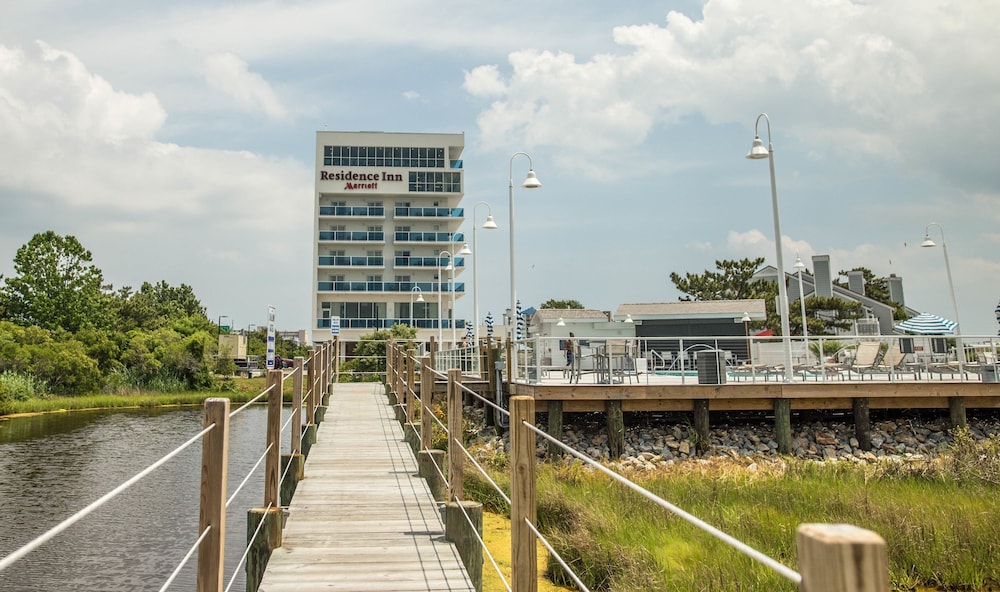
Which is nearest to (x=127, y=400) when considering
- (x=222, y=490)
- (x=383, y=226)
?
(x=383, y=226)

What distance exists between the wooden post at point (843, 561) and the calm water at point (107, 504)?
32.5 ft

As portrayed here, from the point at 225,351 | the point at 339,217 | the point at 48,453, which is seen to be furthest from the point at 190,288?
the point at 48,453

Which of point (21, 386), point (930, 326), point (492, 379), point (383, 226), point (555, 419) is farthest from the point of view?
point (383, 226)

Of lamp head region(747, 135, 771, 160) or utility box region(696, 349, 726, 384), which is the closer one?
utility box region(696, 349, 726, 384)

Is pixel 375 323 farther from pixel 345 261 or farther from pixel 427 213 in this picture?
pixel 427 213

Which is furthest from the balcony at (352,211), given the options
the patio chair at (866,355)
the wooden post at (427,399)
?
the wooden post at (427,399)

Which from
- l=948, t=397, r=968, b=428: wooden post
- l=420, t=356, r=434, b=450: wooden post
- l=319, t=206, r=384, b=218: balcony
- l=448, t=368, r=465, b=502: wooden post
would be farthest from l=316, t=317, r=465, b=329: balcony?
l=448, t=368, r=465, b=502: wooden post

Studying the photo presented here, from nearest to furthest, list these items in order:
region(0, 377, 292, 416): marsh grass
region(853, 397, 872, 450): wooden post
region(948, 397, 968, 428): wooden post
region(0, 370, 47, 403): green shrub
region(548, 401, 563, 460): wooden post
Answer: region(548, 401, 563, 460): wooden post → region(853, 397, 872, 450): wooden post → region(948, 397, 968, 428): wooden post → region(0, 377, 292, 416): marsh grass → region(0, 370, 47, 403): green shrub

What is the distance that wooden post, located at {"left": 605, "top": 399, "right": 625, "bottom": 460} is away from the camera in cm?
1611

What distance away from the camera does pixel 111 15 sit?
13.8 meters

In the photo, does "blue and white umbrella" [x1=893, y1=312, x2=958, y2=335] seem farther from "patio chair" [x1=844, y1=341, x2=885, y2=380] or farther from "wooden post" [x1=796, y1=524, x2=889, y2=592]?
"wooden post" [x1=796, y1=524, x2=889, y2=592]

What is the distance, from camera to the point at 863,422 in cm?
1694

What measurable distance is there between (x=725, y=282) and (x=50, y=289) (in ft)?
158

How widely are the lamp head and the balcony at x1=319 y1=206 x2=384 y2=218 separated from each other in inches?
2018
